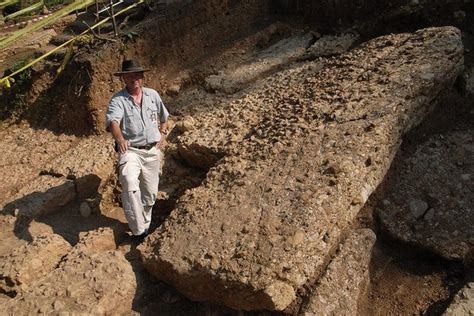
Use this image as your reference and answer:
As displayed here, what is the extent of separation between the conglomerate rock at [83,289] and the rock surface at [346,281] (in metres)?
1.22

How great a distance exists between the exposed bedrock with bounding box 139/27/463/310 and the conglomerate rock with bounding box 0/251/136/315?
220mm

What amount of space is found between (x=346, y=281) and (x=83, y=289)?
168 cm

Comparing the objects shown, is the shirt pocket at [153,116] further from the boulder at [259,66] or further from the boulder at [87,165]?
the boulder at [259,66]

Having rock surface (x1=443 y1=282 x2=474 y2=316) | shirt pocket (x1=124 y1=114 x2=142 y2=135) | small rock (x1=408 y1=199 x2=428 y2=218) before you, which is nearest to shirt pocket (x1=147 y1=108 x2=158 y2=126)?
shirt pocket (x1=124 y1=114 x2=142 y2=135)

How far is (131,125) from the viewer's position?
3.56 meters

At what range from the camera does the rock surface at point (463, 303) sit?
2.61m

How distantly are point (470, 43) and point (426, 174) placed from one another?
1.90 metres

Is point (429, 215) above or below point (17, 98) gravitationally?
below

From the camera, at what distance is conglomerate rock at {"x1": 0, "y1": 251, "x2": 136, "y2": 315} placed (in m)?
2.86

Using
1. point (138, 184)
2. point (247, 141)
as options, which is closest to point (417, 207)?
point (247, 141)

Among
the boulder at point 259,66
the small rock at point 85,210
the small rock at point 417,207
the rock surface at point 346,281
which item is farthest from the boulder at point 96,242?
the small rock at point 417,207

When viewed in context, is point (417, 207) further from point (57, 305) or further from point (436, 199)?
point (57, 305)

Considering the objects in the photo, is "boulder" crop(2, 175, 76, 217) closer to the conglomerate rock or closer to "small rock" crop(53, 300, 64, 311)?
the conglomerate rock

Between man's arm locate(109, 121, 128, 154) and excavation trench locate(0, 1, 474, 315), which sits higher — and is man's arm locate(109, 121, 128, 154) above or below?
above
